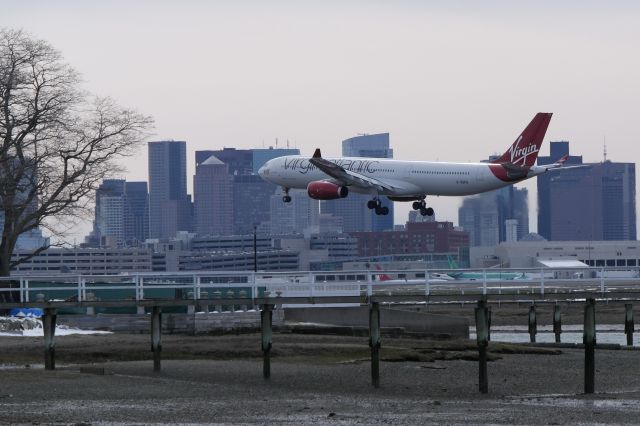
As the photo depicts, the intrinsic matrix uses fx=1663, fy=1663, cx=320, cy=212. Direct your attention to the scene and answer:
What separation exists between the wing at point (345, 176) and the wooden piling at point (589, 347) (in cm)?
4754

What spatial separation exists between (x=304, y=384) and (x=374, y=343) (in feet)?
10.5

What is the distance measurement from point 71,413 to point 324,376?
13.7 meters

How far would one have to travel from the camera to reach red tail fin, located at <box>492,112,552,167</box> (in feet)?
363

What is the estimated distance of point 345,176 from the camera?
335 ft

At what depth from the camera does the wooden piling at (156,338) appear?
176 ft

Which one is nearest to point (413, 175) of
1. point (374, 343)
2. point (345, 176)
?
point (345, 176)

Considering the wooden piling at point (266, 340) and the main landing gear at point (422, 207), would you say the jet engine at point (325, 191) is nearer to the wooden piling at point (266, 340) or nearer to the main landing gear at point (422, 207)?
the main landing gear at point (422, 207)

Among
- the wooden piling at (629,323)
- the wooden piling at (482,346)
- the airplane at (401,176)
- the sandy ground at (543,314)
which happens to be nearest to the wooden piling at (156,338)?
the wooden piling at (482,346)

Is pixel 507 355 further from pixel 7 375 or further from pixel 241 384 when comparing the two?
pixel 7 375

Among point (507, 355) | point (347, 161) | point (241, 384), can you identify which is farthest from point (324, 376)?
point (347, 161)

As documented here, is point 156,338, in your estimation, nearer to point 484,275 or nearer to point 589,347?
point 484,275

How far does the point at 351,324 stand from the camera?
7581 cm

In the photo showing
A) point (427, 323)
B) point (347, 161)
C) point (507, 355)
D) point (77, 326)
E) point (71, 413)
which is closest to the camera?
point (71, 413)

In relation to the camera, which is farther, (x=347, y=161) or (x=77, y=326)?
(x=347, y=161)
